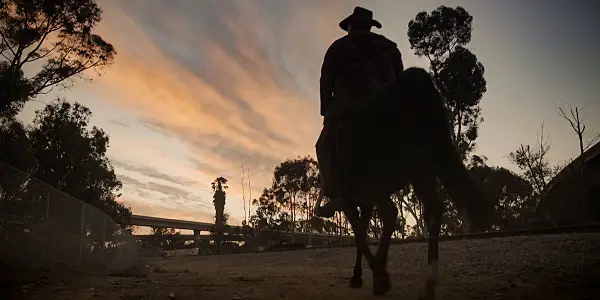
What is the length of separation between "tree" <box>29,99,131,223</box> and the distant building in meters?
37.5

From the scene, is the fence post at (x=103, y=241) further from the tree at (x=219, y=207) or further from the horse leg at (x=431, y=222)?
the tree at (x=219, y=207)

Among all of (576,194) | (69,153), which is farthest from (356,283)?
(69,153)

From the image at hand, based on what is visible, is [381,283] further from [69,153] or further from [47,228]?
[69,153]

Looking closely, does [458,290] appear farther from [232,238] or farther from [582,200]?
[232,238]

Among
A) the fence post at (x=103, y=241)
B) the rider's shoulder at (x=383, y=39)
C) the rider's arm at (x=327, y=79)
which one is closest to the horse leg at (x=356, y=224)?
the rider's arm at (x=327, y=79)

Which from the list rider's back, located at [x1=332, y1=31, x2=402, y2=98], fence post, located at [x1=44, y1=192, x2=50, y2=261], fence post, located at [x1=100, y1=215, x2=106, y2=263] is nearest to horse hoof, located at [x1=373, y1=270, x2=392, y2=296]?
rider's back, located at [x1=332, y1=31, x2=402, y2=98]

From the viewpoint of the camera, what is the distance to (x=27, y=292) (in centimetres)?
544

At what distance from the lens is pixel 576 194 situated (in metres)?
23.3

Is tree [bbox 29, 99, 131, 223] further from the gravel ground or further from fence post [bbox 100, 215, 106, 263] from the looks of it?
the gravel ground

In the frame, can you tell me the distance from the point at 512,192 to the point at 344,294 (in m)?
55.5

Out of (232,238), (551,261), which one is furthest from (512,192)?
(551,261)

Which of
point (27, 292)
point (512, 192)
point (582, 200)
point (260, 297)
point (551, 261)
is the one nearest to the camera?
point (260, 297)

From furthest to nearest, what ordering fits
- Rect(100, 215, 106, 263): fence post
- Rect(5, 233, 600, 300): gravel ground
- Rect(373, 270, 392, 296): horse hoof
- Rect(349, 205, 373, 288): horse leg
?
1. Rect(100, 215, 106, 263): fence post
2. Rect(349, 205, 373, 288): horse leg
3. Rect(5, 233, 600, 300): gravel ground
4. Rect(373, 270, 392, 296): horse hoof

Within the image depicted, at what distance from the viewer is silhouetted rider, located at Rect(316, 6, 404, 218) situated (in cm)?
469
